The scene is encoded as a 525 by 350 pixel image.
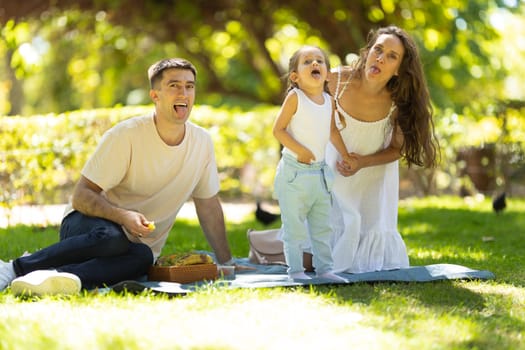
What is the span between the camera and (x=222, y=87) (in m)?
19.4

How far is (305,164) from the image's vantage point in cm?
443

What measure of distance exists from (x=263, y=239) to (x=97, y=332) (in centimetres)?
235

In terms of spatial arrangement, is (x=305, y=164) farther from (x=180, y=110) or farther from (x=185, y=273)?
(x=185, y=273)

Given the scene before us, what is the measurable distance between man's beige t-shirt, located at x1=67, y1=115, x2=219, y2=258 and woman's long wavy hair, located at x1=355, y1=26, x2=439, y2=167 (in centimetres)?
120

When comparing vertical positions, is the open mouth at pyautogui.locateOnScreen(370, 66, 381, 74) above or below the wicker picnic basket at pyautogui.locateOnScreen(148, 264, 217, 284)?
above

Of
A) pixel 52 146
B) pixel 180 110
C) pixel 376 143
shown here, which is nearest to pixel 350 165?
pixel 376 143

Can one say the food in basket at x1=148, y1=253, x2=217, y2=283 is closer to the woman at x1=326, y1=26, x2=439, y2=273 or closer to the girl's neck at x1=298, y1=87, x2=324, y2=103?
the woman at x1=326, y1=26, x2=439, y2=273

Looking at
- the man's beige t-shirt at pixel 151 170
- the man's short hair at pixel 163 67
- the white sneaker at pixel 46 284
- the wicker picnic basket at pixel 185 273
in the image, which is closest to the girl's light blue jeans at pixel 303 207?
the wicker picnic basket at pixel 185 273

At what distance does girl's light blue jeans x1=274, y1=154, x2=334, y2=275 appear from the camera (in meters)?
4.41

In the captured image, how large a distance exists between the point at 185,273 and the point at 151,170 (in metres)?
0.67

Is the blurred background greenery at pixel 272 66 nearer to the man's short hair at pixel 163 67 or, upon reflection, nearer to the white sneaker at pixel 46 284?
the man's short hair at pixel 163 67

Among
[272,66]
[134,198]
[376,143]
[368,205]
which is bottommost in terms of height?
[368,205]

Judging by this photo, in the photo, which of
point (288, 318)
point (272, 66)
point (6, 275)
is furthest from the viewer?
point (272, 66)

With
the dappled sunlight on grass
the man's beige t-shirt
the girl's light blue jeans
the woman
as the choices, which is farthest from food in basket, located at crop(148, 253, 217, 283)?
the dappled sunlight on grass
